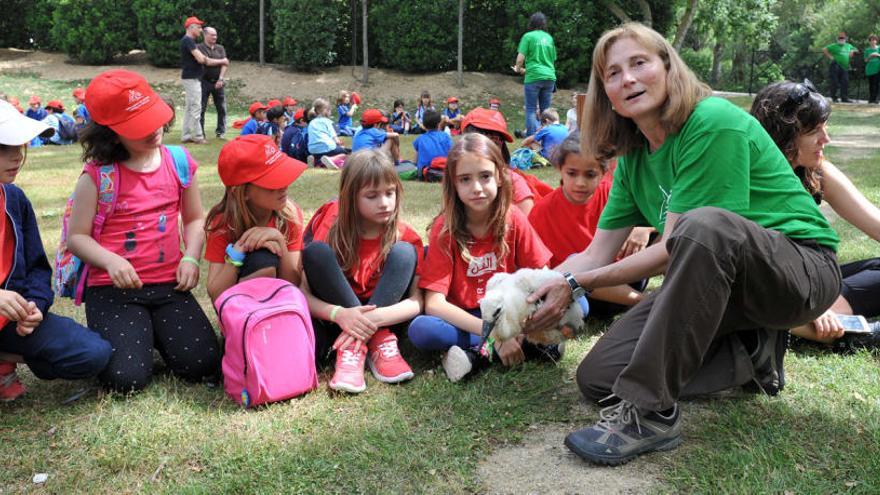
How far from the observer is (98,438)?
2.42 m

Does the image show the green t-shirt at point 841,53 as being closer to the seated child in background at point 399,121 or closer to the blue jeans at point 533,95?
the seated child in background at point 399,121

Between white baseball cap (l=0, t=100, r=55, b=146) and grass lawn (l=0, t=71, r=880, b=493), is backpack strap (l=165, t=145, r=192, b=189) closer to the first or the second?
white baseball cap (l=0, t=100, r=55, b=146)

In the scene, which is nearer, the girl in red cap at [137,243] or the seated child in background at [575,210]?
A: the girl in red cap at [137,243]

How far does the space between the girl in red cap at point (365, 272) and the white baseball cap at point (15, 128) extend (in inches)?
43.5

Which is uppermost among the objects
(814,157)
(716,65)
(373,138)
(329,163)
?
(814,157)

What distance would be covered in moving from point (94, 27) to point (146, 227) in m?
19.0

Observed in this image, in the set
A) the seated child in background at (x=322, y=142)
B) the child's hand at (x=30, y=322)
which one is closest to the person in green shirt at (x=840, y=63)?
the seated child in background at (x=322, y=142)

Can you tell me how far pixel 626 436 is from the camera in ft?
7.10

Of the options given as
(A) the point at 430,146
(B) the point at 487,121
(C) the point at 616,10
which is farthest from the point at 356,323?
(C) the point at 616,10

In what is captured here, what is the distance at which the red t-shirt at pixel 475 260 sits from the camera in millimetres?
3141

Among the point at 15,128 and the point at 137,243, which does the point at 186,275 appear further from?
the point at 15,128

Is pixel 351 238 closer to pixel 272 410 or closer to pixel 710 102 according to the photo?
pixel 272 410

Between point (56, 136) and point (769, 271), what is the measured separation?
12140 mm

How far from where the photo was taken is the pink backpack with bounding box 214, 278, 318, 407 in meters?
2.64
